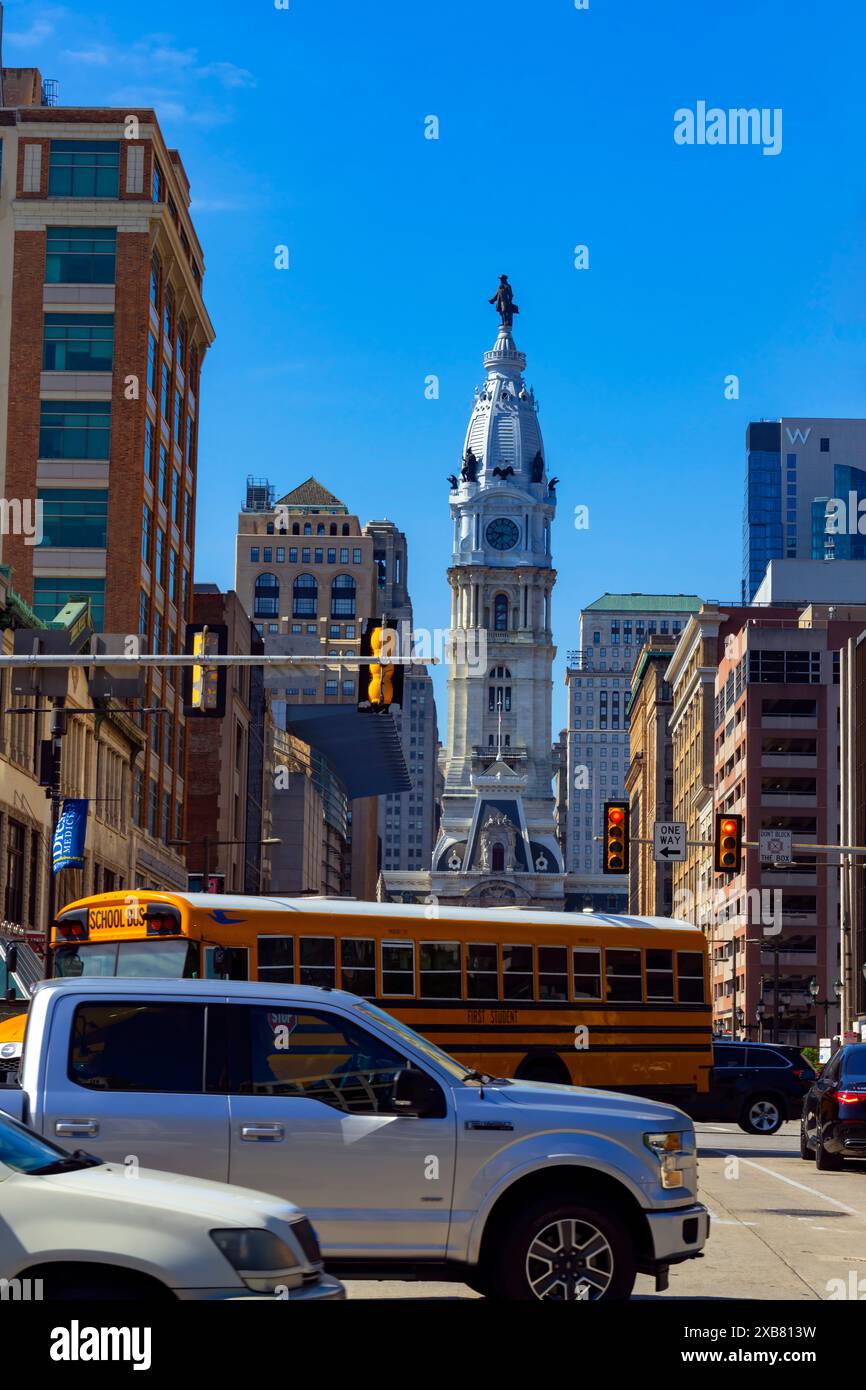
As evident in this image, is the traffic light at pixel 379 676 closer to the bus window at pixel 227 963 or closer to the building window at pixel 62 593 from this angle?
the bus window at pixel 227 963

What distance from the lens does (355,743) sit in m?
164

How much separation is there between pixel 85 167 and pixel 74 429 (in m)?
10.7

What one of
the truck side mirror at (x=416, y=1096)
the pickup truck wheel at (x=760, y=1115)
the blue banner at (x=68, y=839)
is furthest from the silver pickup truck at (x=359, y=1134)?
the blue banner at (x=68, y=839)

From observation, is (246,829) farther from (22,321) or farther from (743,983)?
(22,321)

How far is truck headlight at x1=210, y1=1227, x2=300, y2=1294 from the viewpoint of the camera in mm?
8258

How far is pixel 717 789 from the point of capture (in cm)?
13150

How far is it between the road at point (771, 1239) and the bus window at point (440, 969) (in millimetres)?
4563

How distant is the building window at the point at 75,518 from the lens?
73312 mm

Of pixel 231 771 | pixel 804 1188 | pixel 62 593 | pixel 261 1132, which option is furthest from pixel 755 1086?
pixel 231 771

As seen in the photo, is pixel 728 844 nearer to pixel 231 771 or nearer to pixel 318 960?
pixel 318 960

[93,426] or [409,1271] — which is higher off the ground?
[93,426]

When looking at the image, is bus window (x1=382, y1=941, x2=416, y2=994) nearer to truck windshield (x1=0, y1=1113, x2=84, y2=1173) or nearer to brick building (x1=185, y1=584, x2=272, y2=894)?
truck windshield (x1=0, y1=1113, x2=84, y2=1173)
